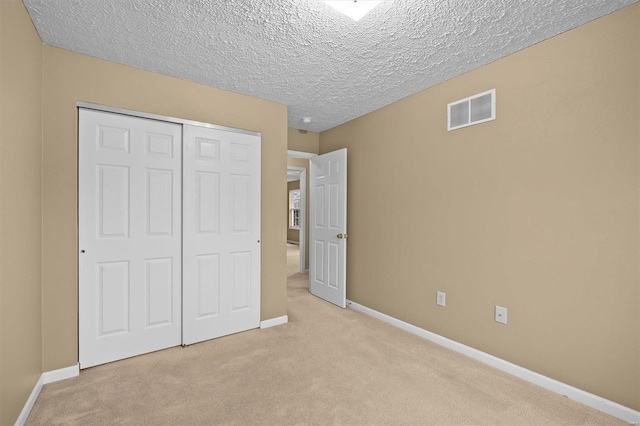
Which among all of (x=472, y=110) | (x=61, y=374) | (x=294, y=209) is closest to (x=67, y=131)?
(x=61, y=374)

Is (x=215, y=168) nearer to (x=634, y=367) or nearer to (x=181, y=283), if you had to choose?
(x=181, y=283)

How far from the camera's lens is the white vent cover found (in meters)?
2.42

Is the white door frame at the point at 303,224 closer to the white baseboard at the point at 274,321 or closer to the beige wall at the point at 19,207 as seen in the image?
the white baseboard at the point at 274,321

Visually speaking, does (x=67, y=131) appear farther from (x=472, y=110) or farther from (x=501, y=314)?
(x=501, y=314)

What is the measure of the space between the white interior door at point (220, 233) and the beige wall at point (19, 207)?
0.99 meters

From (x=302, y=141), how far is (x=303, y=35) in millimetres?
2371

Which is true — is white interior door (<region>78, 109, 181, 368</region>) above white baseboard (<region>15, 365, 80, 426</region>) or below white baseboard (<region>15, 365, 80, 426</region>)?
above

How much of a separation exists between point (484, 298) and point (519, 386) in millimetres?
643

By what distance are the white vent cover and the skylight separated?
130cm

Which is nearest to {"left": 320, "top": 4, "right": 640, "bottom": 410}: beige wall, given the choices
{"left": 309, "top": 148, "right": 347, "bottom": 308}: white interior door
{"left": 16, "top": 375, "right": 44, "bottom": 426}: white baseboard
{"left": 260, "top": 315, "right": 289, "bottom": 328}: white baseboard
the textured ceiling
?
the textured ceiling

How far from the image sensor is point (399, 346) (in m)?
2.72

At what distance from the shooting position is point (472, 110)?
8.37 ft

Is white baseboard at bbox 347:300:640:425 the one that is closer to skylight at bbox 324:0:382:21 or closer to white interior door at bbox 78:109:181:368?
white interior door at bbox 78:109:181:368

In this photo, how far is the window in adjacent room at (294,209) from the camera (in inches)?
430
